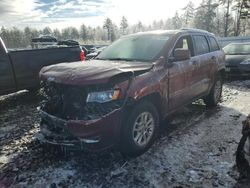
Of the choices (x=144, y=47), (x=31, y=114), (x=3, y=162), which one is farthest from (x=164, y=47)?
(x=31, y=114)

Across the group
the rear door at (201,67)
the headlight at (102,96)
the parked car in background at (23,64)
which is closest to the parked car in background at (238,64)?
the rear door at (201,67)

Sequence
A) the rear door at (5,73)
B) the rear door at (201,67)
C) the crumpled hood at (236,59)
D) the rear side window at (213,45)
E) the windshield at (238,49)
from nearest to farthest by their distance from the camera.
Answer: the rear door at (201,67), the rear side window at (213,45), the rear door at (5,73), the crumpled hood at (236,59), the windshield at (238,49)

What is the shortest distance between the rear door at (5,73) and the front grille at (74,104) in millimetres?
3424

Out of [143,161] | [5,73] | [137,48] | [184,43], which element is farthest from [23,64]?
[143,161]

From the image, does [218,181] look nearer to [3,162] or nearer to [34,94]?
[3,162]

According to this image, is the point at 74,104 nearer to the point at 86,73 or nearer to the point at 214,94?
the point at 86,73

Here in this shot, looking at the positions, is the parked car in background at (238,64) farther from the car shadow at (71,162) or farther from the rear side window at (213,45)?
the car shadow at (71,162)

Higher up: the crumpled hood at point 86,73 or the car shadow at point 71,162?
the crumpled hood at point 86,73

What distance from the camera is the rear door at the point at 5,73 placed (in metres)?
7.07

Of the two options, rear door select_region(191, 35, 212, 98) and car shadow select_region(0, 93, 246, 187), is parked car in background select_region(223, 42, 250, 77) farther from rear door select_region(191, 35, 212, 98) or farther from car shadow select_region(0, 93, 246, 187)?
car shadow select_region(0, 93, 246, 187)

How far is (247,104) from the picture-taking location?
24.2 feet

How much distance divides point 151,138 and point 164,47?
1.62m

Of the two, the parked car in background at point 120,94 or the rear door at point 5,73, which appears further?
the rear door at point 5,73

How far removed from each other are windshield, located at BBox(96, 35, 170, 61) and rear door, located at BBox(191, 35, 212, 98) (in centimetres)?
108
